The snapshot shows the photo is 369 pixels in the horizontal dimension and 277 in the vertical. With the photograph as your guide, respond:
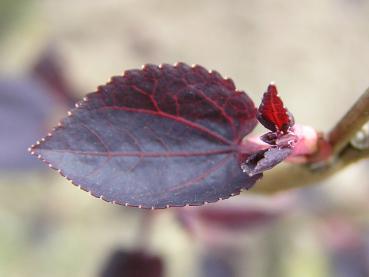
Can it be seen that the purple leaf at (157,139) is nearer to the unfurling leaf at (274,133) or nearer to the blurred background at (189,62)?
the unfurling leaf at (274,133)

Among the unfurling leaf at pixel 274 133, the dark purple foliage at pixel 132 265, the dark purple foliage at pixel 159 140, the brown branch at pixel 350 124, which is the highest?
the brown branch at pixel 350 124

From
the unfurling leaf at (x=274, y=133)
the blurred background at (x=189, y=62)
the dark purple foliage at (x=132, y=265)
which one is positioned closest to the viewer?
the unfurling leaf at (x=274, y=133)

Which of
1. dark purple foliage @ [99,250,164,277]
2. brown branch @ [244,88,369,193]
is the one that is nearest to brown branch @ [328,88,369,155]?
brown branch @ [244,88,369,193]

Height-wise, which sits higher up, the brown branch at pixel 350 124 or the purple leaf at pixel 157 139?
the brown branch at pixel 350 124

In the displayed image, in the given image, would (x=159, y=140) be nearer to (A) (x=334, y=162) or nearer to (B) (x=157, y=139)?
(B) (x=157, y=139)

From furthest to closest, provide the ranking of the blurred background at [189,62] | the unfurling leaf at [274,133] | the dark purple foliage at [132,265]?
the blurred background at [189,62]
the dark purple foliage at [132,265]
the unfurling leaf at [274,133]

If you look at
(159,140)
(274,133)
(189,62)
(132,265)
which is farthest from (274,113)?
(189,62)

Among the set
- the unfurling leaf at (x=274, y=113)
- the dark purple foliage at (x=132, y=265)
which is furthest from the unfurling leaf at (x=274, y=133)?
the dark purple foliage at (x=132, y=265)
